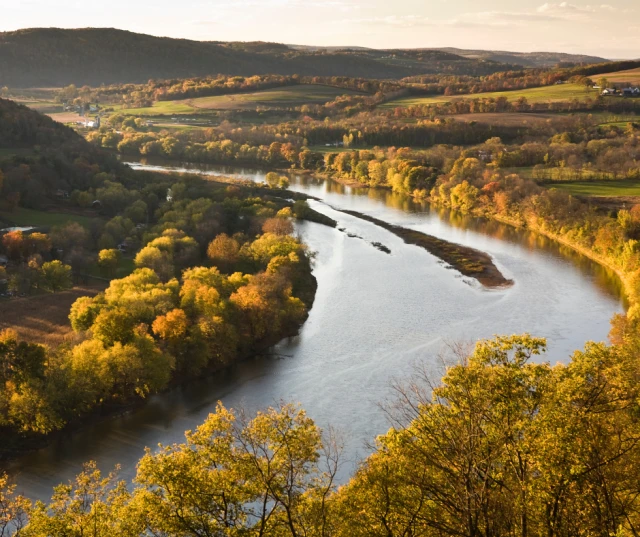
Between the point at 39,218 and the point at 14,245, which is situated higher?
the point at 14,245

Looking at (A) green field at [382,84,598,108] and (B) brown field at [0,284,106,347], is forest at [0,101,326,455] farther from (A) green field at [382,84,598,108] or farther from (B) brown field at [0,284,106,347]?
(A) green field at [382,84,598,108]

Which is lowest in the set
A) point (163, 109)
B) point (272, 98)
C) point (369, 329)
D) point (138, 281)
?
point (369, 329)

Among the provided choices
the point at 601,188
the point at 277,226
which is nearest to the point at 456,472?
the point at 277,226

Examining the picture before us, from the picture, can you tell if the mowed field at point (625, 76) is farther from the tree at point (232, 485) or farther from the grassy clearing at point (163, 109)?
the tree at point (232, 485)

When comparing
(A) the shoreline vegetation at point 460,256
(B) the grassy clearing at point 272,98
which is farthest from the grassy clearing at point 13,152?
(B) the grassy clearing at point 272,98

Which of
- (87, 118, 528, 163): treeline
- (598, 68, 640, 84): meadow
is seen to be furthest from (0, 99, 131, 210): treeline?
(598, 68, 640, 84): meadow

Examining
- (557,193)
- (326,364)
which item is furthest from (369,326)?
(557,193)

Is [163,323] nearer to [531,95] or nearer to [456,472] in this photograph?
[456,472]
